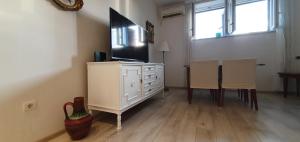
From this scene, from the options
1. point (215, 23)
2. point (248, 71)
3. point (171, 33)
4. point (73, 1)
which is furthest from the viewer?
point (171, 33)

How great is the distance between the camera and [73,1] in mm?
1659

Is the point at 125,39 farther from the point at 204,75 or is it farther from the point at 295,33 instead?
the point at 295,33

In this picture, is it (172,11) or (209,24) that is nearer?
(209,24)

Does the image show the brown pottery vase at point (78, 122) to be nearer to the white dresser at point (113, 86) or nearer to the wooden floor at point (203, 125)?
the wooden floor at point (203, 125)

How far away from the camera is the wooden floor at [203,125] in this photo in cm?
143

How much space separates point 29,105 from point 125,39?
138 centimetres

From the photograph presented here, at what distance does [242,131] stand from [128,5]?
2613 millimetres

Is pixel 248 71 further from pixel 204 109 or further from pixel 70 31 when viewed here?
pixel 70 31

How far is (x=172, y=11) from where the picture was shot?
14.5 ft

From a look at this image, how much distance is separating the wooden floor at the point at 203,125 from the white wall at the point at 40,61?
1.00ft

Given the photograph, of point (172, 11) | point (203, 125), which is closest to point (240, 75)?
point (203, 125)

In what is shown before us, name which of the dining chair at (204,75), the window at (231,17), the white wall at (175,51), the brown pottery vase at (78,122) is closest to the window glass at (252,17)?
the window at (231,17)

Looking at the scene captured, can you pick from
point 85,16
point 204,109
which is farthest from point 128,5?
point 204,109

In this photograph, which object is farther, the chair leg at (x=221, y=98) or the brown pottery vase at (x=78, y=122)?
the chair leg at (x=221, y=98)
